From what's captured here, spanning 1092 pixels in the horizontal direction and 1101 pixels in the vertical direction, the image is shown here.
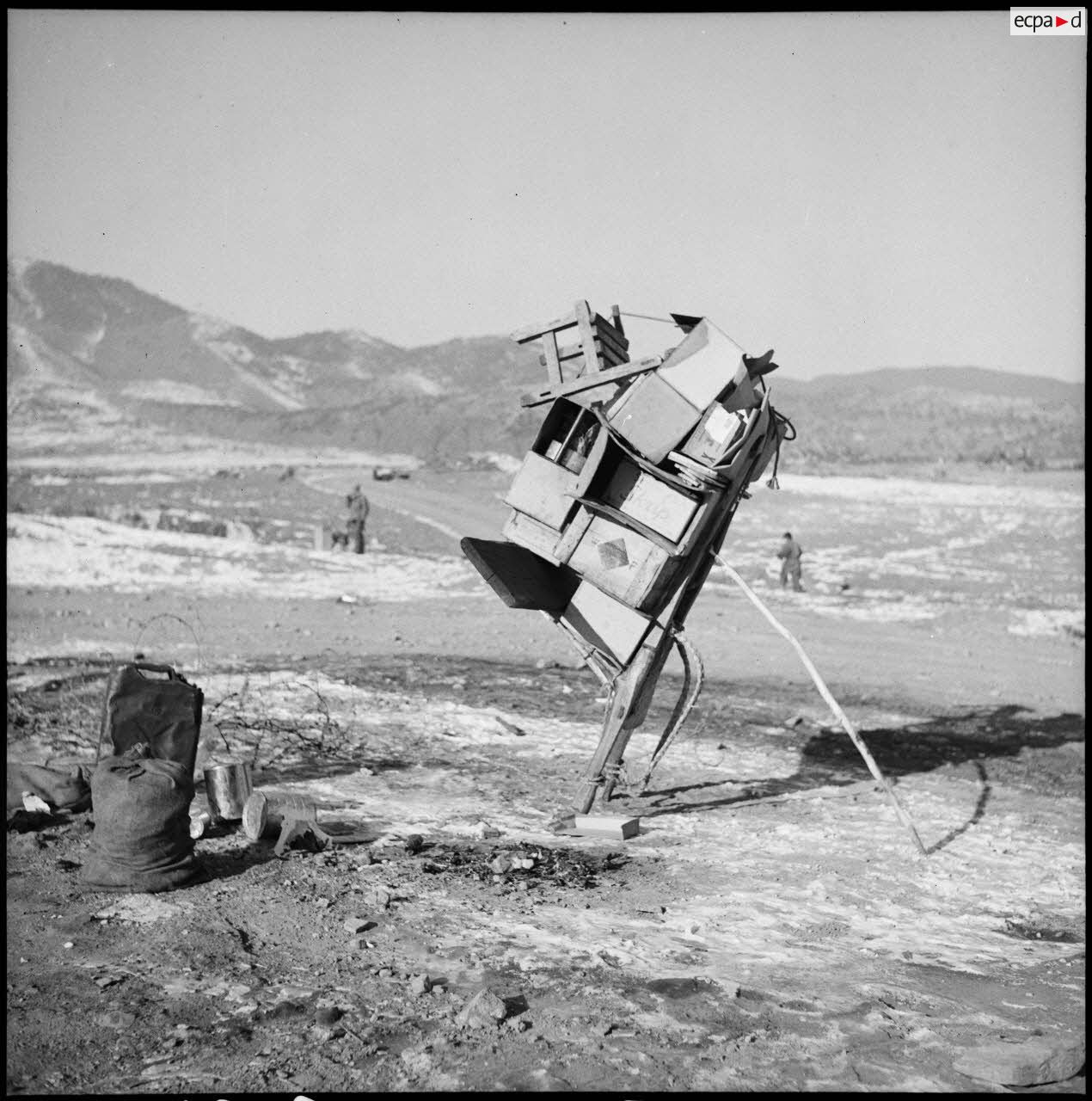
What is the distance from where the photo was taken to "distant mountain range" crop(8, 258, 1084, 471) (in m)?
59.5

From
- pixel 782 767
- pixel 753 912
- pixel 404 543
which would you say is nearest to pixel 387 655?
pixel 782 767

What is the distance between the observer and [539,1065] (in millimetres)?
4312

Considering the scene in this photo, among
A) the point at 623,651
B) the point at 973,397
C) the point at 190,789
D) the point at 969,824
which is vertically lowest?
the point at 969,824

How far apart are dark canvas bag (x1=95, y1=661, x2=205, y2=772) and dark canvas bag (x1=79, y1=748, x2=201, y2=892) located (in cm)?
48

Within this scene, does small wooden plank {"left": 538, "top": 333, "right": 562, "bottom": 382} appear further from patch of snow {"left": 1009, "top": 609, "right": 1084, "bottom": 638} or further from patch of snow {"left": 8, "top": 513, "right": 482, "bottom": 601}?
patch of snow {"left": 1009, "top": 609, "right": 1084, "bottom": 638}

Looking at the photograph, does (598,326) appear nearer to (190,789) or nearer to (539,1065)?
(190,789)

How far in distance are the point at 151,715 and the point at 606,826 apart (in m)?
2.78

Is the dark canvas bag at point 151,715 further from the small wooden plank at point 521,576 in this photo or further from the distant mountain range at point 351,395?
the distant mountain range at point 351,395

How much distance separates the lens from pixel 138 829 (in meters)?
5.70

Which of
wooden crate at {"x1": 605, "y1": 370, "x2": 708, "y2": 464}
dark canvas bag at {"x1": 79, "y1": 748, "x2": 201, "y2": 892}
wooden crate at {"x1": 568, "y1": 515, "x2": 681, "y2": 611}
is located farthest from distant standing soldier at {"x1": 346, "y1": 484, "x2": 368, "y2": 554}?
dark canvas bag at {"x1": 79, "y1": 748, "x2": 201, "y2": 892}

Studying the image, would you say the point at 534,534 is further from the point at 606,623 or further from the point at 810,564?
the point at 810,564

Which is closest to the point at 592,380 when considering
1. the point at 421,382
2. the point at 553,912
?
the point at 553,912

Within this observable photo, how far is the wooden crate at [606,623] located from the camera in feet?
23.2

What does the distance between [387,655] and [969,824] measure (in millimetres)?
6823
